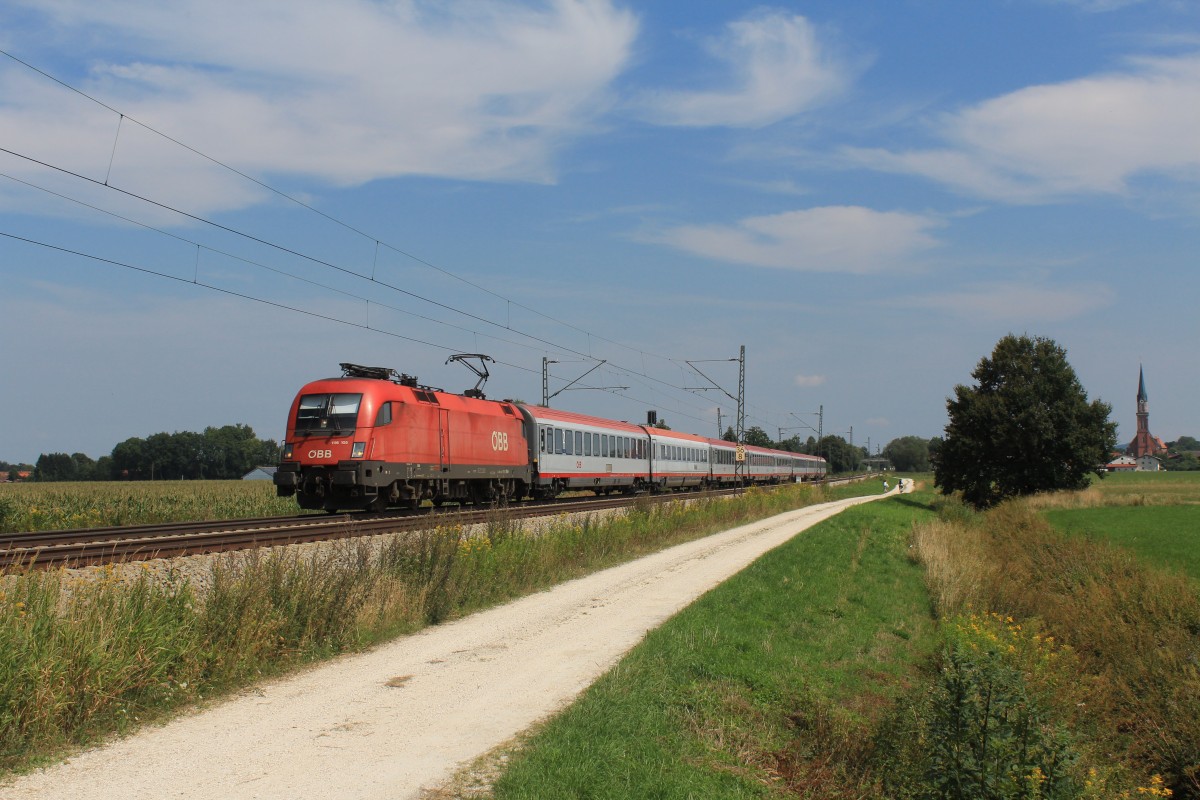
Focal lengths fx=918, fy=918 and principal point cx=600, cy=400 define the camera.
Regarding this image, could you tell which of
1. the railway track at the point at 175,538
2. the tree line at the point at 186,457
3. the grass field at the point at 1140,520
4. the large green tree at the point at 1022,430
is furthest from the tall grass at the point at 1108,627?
the tree line at the point at 186,457

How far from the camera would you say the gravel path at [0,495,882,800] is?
5.97 meters

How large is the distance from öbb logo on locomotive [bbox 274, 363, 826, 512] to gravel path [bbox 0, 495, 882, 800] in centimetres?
1095

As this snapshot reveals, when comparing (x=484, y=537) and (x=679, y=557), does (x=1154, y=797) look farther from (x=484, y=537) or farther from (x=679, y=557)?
(x=679, y=557)

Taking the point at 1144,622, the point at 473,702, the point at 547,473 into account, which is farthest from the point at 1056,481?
the point at 473,702

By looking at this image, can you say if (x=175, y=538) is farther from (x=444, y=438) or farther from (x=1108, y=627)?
(x=1108, y=627)

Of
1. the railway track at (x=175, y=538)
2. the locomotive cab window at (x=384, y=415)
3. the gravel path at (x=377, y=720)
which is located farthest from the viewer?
the locomotive cab window at (x=384, y=415)

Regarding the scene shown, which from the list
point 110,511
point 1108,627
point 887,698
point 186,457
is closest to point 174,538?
point 110,511

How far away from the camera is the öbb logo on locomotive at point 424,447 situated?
22672mm

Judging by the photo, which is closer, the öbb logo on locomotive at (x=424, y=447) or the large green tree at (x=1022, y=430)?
the öbb logo on locomotive at (x=424, y=447)

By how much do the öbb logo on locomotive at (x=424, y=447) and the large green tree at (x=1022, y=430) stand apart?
2733 cm

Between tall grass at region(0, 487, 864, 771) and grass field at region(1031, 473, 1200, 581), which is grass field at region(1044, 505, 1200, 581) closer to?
grass field at region(1031, 473, 1200, 581)

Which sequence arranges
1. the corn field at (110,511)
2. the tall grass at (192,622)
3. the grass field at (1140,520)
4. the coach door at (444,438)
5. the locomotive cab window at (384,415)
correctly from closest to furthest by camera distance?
the tall grass at (192,622) → the corn field at (110,511) → the locomotive cab window at (384,415) → the coach door at (444,438) → the grass field at (1140,520)

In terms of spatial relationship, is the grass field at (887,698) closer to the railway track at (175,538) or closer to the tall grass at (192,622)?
the tall grass at (192,622)

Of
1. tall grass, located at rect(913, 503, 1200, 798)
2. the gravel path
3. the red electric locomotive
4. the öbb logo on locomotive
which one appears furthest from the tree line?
the gravel path
